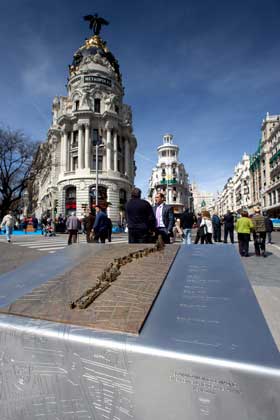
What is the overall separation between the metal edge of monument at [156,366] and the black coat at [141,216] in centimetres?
305

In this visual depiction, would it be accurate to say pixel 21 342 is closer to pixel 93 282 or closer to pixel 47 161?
pixel 93 282

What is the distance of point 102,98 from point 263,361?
40.5 metres

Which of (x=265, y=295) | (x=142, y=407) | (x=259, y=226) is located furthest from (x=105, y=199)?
(x=142, y=407)

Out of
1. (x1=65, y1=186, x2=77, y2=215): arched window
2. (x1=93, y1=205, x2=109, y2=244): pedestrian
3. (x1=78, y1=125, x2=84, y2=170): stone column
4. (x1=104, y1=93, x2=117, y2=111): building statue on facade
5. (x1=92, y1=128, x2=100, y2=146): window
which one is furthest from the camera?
(x1=104, y1=93, x2=117, y2=111): building statue on facade

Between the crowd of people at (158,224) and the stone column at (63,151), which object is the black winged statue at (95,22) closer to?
the stone column at (63,151)

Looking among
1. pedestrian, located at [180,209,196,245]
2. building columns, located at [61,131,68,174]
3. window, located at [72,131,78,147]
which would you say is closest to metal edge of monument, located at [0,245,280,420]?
pedestrian, located at [180,209,196,245]

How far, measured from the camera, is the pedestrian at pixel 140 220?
191 inches

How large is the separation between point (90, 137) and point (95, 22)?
22750 mm

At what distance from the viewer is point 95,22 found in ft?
137

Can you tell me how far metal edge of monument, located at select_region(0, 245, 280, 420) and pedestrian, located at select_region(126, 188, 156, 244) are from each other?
305 cm

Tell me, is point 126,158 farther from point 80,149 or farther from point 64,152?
point 64,152

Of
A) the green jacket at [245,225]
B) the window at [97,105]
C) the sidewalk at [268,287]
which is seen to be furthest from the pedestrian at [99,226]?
the window at [97,105]

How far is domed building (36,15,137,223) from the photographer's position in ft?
→ 114

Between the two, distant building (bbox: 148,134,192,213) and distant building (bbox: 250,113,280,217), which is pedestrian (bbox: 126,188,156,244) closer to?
distant building (bbox: 250,113,280,217)
